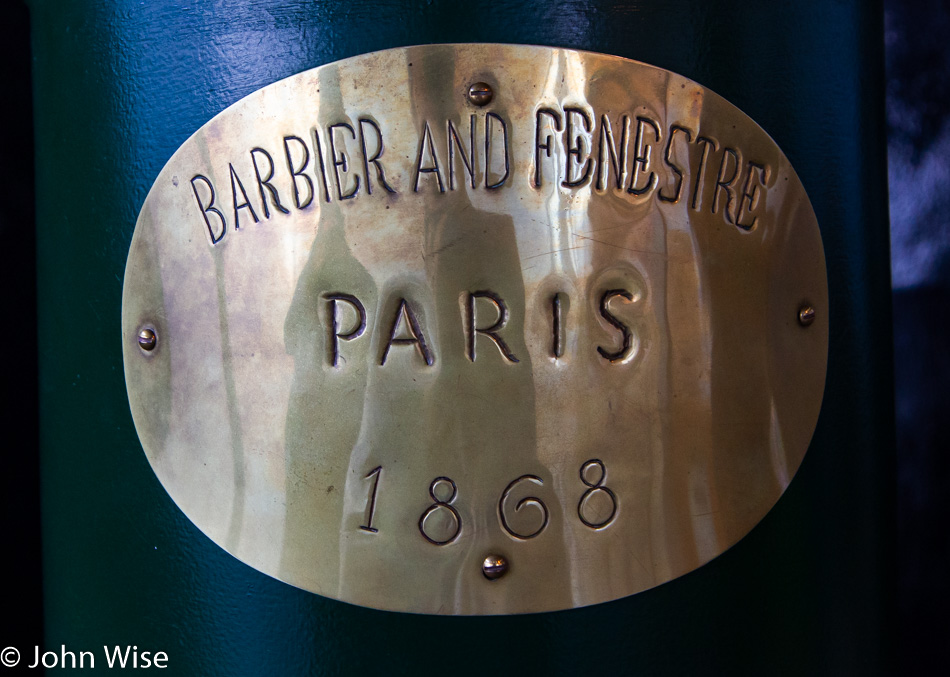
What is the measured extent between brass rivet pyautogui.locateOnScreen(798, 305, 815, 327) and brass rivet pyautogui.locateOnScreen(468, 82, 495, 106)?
15.4 inches

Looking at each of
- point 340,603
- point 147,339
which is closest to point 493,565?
point 340,603

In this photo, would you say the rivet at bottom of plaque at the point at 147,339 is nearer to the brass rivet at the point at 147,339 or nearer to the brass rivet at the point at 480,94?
the brass rivet at the point at 147,339

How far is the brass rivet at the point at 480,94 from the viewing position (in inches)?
31.9

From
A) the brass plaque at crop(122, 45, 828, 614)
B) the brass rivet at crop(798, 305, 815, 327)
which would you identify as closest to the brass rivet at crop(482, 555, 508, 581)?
the brass plaque at crop(122, 45, 828, 614)

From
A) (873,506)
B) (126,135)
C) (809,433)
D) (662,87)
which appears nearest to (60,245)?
(126,135)

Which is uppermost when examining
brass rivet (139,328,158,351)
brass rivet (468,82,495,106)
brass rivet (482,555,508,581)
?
brass rivet (468,82,495,106)

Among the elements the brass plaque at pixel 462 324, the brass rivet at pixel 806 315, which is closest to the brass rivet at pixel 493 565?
the brass plaque at pixel 462 324

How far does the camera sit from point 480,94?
2.66ft

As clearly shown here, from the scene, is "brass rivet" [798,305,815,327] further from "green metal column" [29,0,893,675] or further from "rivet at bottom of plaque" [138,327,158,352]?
"rivet at bottom of plaque" [138,327,158,352]

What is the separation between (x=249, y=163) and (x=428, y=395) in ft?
0.93

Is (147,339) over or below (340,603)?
over

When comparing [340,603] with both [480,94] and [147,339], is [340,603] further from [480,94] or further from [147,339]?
[480,94]

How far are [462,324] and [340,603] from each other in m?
0.30

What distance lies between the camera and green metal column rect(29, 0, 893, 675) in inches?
33.4
